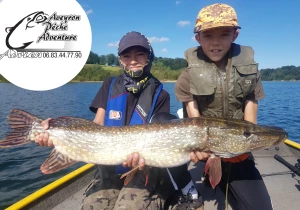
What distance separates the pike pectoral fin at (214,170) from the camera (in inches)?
106

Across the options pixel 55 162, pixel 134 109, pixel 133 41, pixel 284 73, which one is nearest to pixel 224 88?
pixel 134 109

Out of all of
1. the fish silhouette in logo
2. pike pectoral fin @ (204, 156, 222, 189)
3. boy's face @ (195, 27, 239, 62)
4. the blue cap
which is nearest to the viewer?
pike pectoral fin @ (204, 156, 222, 189)

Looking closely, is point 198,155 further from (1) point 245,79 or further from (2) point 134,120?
(1) point 245,79

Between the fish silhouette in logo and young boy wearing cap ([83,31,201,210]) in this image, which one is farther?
the fish silhouette in logo

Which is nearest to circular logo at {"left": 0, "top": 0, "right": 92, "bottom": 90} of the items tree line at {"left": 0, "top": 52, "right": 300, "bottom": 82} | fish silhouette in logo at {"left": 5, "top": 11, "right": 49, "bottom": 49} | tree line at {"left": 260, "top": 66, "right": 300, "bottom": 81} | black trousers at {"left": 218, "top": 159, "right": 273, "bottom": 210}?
fish silhouette in logo at {"left": 5, "top": 11, "right": 49, "bottom": 49}

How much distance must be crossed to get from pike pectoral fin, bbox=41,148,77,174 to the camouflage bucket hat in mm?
2256

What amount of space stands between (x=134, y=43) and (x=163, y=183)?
1903mm

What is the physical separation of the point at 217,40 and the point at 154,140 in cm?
151

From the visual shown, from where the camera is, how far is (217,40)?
313 centimetres

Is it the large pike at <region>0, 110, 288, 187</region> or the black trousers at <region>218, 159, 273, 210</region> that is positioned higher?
the large pike at <region>0, 110, 288, 187</region>

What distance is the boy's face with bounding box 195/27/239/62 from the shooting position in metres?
3.09

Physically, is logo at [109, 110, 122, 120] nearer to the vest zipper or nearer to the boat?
the boat

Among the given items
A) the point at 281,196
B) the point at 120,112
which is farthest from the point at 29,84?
the point at 281,196

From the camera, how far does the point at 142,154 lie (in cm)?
280
